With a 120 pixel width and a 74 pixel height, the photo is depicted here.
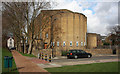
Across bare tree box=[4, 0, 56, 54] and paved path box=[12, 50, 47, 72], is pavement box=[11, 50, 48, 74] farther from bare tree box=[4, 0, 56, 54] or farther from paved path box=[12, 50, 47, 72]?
bare tree box=[4, 0, 56, 54]

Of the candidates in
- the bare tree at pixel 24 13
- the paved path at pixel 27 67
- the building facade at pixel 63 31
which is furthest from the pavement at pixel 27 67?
the building facade at pixel 63 31

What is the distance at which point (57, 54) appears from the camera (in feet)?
98.8

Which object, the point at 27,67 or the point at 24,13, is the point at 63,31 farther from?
the point at 27,67

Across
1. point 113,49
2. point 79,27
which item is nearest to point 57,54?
point 113,49

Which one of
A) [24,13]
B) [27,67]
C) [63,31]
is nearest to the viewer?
[27,67]

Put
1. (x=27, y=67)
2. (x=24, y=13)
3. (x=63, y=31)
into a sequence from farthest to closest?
(x=63, y=31) → (x=24, y=13) → (x=27, y=67)

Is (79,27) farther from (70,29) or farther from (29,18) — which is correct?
(29,18)

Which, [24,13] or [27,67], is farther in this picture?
[24,13]

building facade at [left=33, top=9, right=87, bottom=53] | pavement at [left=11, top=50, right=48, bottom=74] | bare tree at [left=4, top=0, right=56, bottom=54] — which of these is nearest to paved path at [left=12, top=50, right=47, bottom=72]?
pavement at [left=11, top=50, right=48, bottom=74]

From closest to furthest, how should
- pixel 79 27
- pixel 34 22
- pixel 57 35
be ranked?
pixel 34 22
pixel 57 35
pixel 79 27

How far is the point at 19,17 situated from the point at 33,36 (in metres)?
5.70

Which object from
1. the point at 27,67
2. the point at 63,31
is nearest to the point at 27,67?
the point at 27,67

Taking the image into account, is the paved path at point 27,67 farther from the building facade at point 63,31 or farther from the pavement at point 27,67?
the building facade at point 63,31

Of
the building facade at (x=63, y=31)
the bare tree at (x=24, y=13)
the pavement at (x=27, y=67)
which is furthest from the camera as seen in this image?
the building facade at (x=63, y=31)
